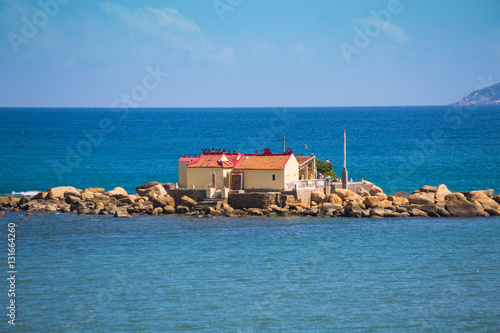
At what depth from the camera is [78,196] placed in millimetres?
62188

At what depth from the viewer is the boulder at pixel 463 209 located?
181ft

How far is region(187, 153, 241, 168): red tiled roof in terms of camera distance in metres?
57.8

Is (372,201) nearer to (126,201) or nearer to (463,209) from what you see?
(463,209)

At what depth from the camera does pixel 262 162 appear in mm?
57312

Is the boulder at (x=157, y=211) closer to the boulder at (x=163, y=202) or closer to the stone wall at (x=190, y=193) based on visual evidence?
the boulder at (x=163, y=202)

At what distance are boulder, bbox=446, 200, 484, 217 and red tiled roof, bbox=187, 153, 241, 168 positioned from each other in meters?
16.3

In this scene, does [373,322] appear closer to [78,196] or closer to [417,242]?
[417,242]

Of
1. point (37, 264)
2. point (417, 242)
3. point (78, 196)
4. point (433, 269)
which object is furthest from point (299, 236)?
point (78, 196)

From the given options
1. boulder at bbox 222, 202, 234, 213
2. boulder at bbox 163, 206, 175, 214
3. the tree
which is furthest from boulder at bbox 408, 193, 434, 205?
boulder at bbox 163, 206, 175, 214

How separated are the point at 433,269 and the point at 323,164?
1026 inches

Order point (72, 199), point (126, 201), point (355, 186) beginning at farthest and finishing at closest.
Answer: point (355, 186)
point (72, 199)
point (126, 201)

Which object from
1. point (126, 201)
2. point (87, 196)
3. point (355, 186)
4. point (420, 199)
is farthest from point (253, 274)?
point (87, 196)

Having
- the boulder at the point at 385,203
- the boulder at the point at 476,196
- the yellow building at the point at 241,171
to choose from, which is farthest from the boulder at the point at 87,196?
the boulder at the point at 476,196

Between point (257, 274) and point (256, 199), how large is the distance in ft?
54.9
